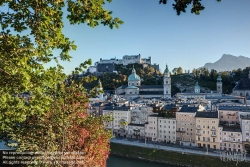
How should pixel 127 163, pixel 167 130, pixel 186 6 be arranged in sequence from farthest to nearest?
pixel 167 130 < pixel 127 163 < pixel 186 6

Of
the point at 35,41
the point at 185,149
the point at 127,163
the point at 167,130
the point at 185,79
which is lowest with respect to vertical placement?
the point at 127,163

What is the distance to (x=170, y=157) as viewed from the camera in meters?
24.9

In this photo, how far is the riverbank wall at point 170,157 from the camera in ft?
73.5

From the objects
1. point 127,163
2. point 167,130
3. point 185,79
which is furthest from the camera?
point 185,79

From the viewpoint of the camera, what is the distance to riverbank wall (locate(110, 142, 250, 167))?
73.5ft

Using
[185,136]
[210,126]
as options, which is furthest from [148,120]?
[210,126]

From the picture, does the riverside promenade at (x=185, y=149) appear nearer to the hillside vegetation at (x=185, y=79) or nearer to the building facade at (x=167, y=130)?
the building facade at (x=167, y=130)

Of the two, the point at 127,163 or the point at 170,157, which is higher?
the point at 170,157

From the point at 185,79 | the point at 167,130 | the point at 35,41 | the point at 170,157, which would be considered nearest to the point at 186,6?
the point at 35,41

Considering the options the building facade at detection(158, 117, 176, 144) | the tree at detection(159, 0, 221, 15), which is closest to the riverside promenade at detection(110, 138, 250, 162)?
the building facade at detection(158, 117, 176, 144)

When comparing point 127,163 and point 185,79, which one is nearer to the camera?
point 127,163

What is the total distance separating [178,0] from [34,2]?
7.25 ft

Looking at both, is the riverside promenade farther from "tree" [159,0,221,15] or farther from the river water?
"tree" [159,0,221,15]

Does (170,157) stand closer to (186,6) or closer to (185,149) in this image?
(185,149)
